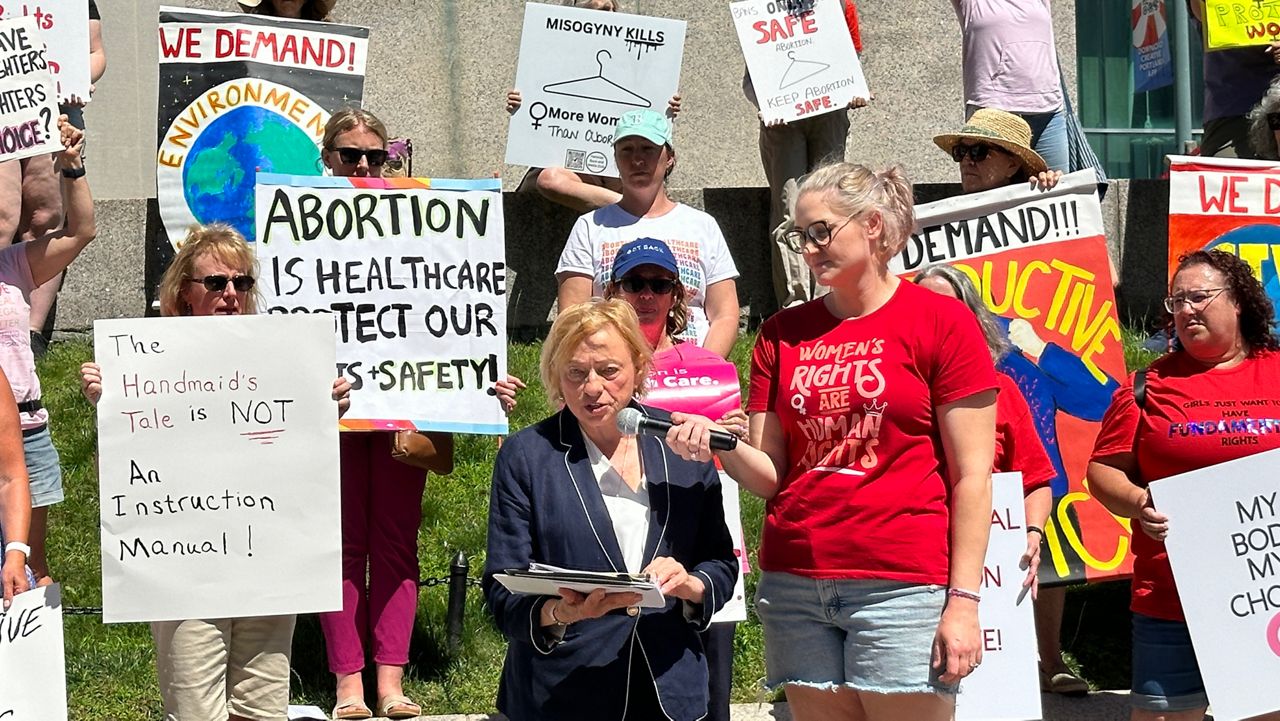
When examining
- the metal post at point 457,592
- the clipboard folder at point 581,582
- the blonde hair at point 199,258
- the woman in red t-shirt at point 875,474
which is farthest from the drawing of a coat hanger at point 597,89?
the clipboard folder at point 581,582

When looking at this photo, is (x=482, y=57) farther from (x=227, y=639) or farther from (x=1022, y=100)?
(x=227, y=639)

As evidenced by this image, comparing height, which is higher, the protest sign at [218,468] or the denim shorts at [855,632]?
the protest sign at [218,468]

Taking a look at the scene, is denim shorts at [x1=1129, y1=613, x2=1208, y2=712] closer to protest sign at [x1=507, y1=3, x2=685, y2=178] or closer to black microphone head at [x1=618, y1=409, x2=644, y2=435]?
black microphone head at [x1=618, y1=409, x2=644, y2=435]

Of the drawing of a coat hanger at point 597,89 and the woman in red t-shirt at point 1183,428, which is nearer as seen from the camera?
the woman in red t-shirt at point 1183,428

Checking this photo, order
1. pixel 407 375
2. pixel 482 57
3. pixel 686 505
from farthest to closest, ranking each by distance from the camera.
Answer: pixel 482 57 → pixel 407 375 → pixel 686 505

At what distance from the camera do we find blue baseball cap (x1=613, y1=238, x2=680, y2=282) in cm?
534

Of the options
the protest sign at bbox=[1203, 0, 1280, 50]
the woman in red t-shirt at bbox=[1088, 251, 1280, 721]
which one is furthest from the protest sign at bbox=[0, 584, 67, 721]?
the protest sign at bbox=[1203, 0, 1280, 50]

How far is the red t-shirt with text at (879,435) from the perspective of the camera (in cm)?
402

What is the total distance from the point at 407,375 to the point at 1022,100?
4.06 m

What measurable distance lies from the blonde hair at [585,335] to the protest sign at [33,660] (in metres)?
1.40

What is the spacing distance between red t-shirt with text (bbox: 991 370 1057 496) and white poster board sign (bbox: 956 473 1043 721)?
5.2 inches

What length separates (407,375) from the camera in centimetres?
578

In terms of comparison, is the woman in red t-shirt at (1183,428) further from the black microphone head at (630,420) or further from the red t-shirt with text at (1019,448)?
the black microphone head at (630,420)

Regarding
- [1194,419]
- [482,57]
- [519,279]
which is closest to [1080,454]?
[1194,419]
